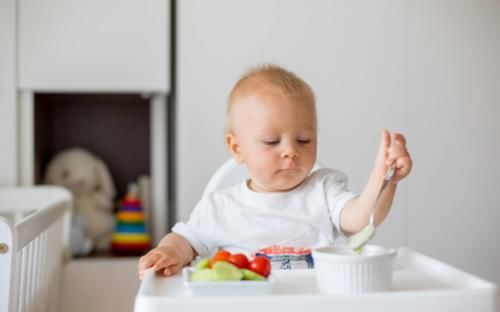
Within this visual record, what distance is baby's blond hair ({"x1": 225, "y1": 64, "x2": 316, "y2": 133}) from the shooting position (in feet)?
3.53

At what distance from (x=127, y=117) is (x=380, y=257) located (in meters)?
1.79

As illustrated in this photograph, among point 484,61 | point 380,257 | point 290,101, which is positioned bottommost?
point 380,257

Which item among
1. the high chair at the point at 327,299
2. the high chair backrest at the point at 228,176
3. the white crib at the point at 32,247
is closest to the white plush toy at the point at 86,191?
the white crib at the point at 32,247

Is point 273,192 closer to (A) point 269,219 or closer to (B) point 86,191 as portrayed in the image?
(A) point 269,219

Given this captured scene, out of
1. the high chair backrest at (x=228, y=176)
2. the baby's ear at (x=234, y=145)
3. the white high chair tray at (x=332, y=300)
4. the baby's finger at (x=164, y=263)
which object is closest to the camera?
the white high chair tray at (x=332, y=300)

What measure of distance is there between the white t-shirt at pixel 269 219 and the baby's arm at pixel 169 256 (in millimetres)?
41

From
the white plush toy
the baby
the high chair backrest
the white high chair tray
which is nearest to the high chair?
the white high chair tray

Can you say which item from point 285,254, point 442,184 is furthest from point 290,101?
point 442,184

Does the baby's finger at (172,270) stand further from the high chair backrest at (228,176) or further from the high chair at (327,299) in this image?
the high chair backrest at (228,176)

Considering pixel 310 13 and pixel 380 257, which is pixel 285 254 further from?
pixel 310 13

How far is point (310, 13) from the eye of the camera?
1.98 meters

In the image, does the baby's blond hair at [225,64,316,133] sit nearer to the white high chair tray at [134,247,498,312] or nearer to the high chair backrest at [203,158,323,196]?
the high chair backrest at [203,158,323,196]

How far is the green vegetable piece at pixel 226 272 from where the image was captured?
681mm

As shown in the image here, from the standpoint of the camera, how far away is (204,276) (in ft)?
2.27
